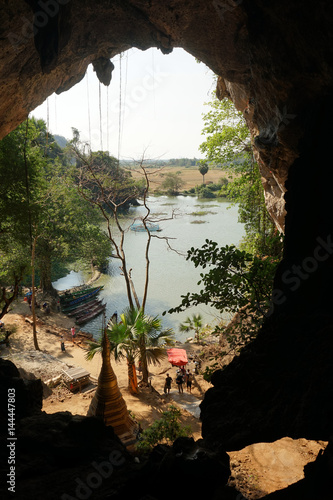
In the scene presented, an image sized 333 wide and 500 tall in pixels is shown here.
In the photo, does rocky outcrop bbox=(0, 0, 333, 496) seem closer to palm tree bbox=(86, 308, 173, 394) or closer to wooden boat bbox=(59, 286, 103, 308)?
palm tree bbox=(86, 308, 173, 394)

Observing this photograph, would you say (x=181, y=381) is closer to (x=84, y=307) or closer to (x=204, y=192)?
(x=84, y=307)

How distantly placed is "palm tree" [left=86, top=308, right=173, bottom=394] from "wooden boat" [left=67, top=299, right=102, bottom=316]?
11.8 m

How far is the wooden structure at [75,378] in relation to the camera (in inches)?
457

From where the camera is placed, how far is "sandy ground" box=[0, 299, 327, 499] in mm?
6301

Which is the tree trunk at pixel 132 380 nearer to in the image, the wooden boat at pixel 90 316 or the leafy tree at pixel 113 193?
the leafy tree at pixel 113 193

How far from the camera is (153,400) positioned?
11266mm

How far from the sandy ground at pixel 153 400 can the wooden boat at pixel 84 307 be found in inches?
26.4

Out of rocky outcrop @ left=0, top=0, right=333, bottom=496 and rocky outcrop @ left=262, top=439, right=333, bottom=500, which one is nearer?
rocky outcrop @ left=262, top=439, right=333, bottom=500

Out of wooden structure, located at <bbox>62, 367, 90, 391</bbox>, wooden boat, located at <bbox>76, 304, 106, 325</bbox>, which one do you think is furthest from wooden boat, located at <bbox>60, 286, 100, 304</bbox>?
wooden structure, located at <bbox>62, 367, 90, 391</bbox>

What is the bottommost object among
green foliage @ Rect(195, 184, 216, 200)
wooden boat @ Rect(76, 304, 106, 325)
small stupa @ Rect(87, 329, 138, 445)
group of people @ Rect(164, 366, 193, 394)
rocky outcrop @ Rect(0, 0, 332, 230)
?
wooden boat @ Rect(76, 304, 106, 325)

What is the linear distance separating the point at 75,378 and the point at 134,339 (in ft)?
13.1

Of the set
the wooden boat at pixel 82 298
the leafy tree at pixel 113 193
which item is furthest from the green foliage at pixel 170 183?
the leafy tree at pixel 113 193

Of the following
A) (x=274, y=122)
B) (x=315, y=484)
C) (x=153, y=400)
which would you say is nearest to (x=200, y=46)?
(x=274, y=122)

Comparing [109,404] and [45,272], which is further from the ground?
[45,272]
